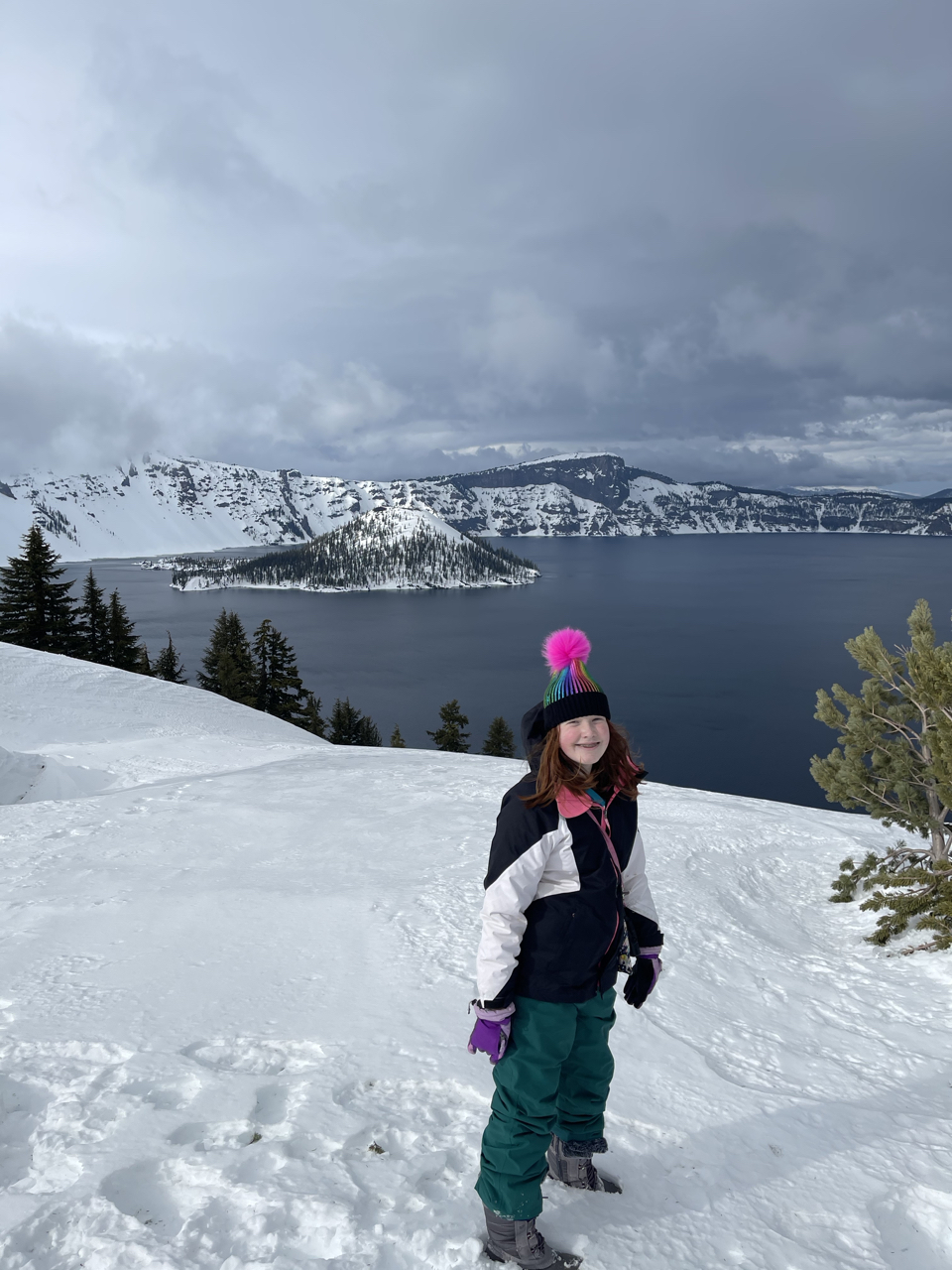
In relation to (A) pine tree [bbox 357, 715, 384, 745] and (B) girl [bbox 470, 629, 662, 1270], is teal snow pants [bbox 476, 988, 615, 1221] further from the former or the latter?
(A) pine tree [bbox 357, 715, 384, 745]

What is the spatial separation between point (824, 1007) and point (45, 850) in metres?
7.86

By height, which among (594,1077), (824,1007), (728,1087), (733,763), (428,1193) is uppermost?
(594,1077)

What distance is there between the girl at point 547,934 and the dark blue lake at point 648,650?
35.0ft

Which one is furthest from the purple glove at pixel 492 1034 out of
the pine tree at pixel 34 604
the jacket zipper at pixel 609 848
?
the pine tree at pixel 34 604

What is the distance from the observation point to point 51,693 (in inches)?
728

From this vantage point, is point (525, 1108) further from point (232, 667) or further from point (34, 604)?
point (34, 604)

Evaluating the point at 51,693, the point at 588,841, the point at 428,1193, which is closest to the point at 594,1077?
the point at 428,1193

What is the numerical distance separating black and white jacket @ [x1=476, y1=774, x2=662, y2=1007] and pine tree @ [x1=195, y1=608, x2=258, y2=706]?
36.1 m

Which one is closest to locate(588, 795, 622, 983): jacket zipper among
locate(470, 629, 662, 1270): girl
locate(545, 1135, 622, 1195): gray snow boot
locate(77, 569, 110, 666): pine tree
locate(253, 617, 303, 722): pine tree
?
locate(470, 629, 662, 1270): girl

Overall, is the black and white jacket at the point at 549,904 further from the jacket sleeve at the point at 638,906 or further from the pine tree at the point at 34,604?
the pine tree at the point at 34,604

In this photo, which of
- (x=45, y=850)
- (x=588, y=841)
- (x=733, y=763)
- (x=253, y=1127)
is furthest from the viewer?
(x=733, y=763)

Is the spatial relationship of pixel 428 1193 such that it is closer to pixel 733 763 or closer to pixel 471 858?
pixel 471 858

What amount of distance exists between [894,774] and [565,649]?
725 centimetres

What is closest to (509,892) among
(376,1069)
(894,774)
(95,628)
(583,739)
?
(583,739)
